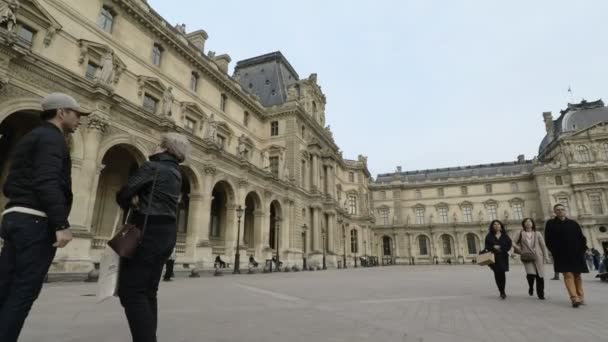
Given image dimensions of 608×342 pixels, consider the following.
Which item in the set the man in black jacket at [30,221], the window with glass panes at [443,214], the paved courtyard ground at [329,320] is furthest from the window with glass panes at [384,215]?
the man in black jacket at [30,221]

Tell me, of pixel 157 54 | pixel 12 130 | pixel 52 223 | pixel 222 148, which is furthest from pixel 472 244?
pixel 52 223

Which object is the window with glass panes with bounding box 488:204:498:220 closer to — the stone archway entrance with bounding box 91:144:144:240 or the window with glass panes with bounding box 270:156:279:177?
the window with glass panes with bounding box 270:156:279:177

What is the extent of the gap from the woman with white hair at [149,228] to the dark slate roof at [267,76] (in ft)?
107

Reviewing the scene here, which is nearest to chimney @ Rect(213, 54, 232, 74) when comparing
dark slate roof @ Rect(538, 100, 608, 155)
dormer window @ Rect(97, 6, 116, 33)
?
dormer window @ Rect(97, 6, 116, 33)

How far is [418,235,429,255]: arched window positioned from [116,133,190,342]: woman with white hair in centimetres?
6416

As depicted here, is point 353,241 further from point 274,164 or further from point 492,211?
point 492,211

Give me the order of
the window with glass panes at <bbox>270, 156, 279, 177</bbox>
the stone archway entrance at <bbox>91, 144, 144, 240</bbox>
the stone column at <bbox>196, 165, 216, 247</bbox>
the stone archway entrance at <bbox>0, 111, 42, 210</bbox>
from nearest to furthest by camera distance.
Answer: the stone archway entrance at <bbox>0, 111, 42, 210</bbox>, the stone archway entrance at <bbox>91, 144, 144, 240</bbox>, the stone column at <bbox>196, 165, 216, 247</bbox>, the window with glass panes at <bbox>270, 156, 279, 177</bbox>

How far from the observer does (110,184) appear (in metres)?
18.5

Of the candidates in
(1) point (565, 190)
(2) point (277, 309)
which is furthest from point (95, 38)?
(1) point (565, 190)

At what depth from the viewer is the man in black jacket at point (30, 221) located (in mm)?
2443

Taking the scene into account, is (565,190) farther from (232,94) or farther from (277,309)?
(277,309)

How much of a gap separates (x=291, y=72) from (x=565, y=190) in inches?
1852

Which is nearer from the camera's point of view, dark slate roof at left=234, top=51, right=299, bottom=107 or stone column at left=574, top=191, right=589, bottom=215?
dark slate roof at left=234, top=51, right=299, bottom=107

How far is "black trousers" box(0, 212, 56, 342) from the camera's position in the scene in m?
2.39
